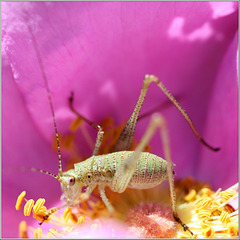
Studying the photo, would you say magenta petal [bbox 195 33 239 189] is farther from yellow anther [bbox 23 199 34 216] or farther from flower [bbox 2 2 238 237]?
yellow anther [bbox 23 199 34 216]

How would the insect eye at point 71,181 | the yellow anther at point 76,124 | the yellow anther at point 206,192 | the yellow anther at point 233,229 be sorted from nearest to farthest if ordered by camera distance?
the yellow anther at point 233,229 → the insect eye at point 71,181 → the yellow anther at point 206,192 → the yellow anther at point 76,124

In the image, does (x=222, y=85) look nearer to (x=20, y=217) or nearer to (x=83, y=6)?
(x=83, y=6)

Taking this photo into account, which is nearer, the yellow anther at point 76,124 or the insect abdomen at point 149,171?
the insect abdomen at point 149,171

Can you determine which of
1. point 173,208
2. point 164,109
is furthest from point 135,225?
point 164,109

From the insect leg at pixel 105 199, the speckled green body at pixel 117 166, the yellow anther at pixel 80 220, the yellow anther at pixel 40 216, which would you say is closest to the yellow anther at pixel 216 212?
the speckled green body at pixel 117 166

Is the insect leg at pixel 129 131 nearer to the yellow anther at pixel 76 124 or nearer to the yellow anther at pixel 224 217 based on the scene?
the yellow anther at pixel 76 124

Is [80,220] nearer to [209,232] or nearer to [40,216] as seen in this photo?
[40,216]

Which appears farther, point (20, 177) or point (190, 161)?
point (190, 161)
